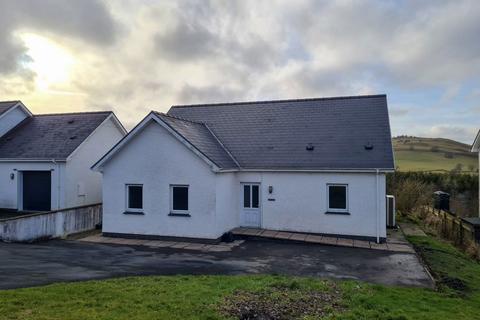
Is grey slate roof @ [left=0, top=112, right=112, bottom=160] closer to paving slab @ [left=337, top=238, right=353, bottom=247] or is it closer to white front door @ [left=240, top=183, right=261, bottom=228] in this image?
white front door @ [left=240, top=183, right=261, bottom=228]

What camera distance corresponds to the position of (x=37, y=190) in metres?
23.5

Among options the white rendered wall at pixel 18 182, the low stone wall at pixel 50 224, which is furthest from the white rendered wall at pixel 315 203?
the white rendered wall at pixel 18 182

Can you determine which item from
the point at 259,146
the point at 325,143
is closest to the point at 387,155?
the point at 325,143

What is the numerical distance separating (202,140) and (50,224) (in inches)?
302

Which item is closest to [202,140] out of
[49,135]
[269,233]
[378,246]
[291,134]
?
[291,134]

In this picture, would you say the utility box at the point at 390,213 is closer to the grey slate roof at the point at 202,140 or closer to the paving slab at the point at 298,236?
the paving slab at the point at 298,236

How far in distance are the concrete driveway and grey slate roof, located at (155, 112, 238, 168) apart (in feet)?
13.3

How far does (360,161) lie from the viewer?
17.5 metres

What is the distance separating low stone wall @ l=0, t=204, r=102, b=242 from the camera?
52.5 feet

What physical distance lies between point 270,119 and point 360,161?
6010mm

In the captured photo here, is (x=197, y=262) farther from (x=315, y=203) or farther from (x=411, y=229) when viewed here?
(x=411, y=229)

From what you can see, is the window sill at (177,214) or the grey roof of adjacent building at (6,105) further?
the grey roof of adjacent building at (6,105)

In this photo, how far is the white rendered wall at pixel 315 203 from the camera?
1719 centimetres

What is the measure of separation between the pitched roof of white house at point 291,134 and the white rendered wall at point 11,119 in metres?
12.5
